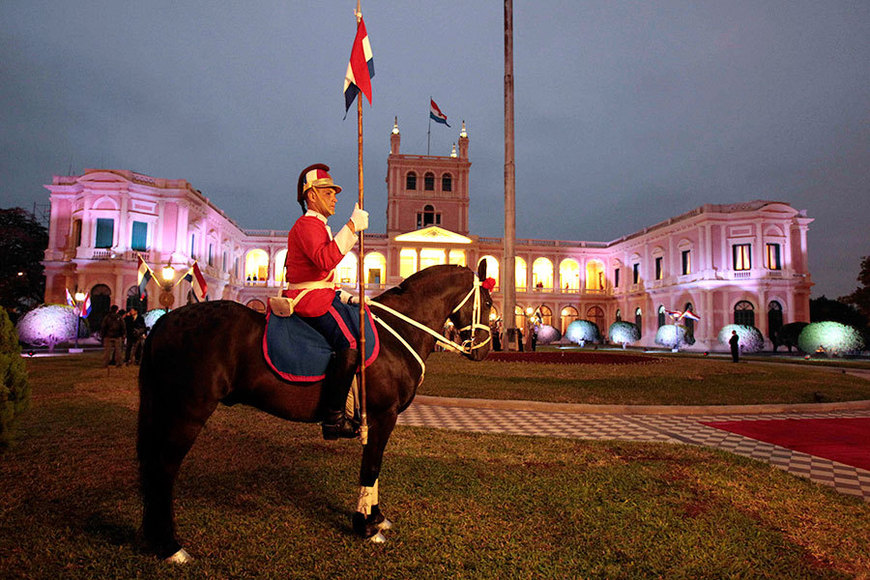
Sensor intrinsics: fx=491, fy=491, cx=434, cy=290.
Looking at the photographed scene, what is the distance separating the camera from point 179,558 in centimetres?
286

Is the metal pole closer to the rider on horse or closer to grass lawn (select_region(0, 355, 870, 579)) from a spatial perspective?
grass lawn (select_region(0, 355, 870, 579))

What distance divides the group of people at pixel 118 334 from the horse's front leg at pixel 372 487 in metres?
12.3

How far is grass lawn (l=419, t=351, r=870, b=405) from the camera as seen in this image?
9.67 metres

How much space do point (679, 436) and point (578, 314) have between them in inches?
1870

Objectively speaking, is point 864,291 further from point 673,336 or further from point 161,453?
point 161,453

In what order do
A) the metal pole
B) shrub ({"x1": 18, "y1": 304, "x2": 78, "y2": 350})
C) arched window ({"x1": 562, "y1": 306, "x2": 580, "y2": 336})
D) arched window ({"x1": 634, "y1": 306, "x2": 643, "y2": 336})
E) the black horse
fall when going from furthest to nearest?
arched window ({"x1": 562, "y1": 306, "x2": 580, "y2": 336})
arched window ({"x1": 634, "y1": 306, "x2": 643, "y2": 336})
shrub ({"x1": 18, "y1": 304, "x2": 78, "y2": 350})
the metal pole
the black horse

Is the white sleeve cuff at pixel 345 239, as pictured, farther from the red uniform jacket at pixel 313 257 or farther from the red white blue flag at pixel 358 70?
the red white blue flag at pixel 358 70

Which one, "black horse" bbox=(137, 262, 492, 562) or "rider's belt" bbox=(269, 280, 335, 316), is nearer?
"black horse" bbox=(137, 262, 492, 562)

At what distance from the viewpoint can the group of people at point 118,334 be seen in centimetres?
1372

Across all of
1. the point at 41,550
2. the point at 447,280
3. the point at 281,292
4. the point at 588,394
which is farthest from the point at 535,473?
the point at 588,394

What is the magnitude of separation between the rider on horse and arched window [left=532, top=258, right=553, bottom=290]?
51.5m

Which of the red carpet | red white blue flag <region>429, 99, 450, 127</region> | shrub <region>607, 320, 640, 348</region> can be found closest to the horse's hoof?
the red carpet

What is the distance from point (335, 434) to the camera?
3.21 meters

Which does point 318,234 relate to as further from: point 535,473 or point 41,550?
point 535,473
